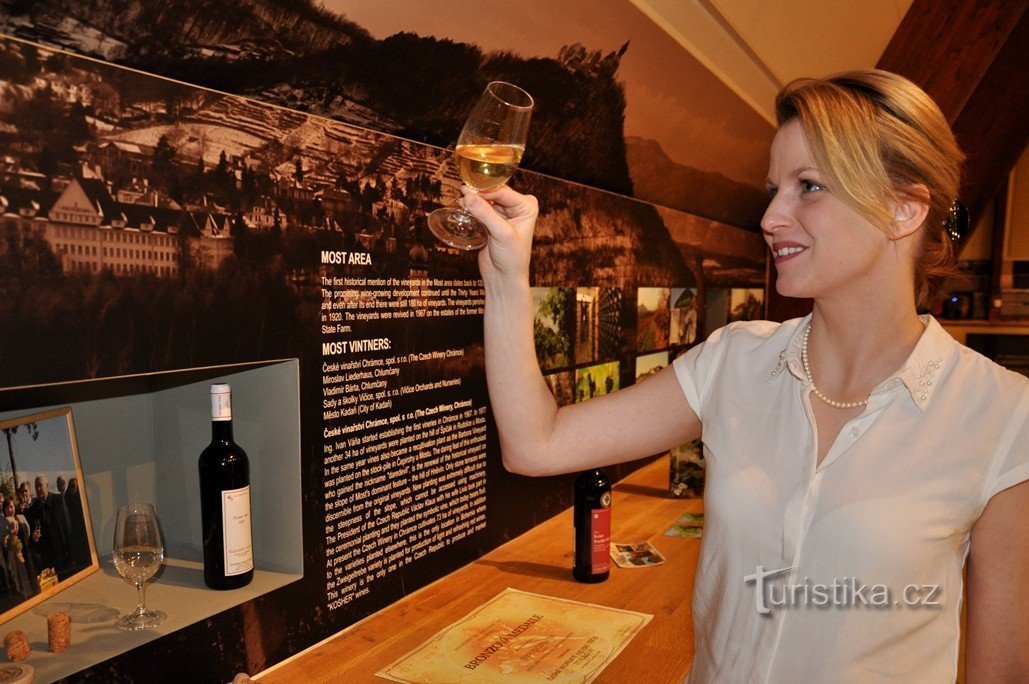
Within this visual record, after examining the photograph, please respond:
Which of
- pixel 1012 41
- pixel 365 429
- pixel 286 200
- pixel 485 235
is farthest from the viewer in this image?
pixel 1012 41

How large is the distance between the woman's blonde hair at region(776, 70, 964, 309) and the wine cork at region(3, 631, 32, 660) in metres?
1.40

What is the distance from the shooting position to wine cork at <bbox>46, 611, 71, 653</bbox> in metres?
1.18

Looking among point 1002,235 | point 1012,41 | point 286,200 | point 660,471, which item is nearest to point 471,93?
point 286,200

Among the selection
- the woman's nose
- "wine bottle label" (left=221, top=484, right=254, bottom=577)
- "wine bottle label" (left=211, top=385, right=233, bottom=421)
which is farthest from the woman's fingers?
"wine bottle label" (left=221, top=484, right=254, bottom=577)

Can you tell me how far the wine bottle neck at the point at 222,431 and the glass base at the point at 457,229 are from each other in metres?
0.59

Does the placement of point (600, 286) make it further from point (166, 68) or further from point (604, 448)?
point (166, 68)

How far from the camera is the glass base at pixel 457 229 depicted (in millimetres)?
1148

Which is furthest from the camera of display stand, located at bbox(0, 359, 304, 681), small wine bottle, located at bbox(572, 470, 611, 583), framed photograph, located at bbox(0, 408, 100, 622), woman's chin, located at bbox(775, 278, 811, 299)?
small wine bottle, located at bbox(572, 470, 611, 583)

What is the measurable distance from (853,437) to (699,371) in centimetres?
28

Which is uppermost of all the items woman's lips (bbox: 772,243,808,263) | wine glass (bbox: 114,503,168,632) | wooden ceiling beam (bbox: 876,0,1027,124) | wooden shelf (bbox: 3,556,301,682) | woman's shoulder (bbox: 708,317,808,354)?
wooden ceiling beam (bbox: 876,0,1027,124)

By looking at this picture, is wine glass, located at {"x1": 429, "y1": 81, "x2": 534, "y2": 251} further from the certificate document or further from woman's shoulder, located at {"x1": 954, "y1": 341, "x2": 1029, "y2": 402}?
the certificate document

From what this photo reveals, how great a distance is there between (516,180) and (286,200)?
2.74 ft

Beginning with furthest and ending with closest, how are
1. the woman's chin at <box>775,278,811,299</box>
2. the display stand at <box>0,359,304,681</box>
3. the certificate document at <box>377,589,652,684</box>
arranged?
the certificate document at <box>377,589,652,684</box> < the display stand at <box>0,359,304,681</box> < the woman's chin at <box>775,278,811,299</box>

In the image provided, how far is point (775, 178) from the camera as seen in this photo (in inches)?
45.9
